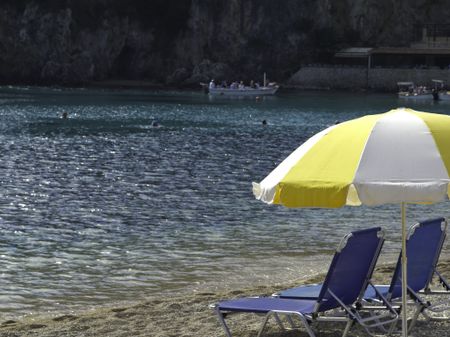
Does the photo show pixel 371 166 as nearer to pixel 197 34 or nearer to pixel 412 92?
pixel 412 92

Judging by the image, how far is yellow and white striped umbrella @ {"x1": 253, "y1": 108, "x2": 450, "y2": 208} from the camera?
23.8 feet

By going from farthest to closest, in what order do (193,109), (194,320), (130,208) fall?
(193,109) < (130,208) < (194,320)

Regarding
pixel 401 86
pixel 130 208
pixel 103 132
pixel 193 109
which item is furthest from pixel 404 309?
pixel 401 86

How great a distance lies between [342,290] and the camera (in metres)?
8.72

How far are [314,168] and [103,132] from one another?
39.8 metres

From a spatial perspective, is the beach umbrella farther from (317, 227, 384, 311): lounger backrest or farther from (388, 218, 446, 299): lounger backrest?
(388, 218, 446, 299): lounger backrest

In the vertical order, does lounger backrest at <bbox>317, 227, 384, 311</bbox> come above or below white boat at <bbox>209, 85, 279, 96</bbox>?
above

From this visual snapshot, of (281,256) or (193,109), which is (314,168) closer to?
(281,256)

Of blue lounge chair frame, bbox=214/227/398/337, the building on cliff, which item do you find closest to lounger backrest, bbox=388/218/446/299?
blue lounge chair frame, bbox=214/227/398/337

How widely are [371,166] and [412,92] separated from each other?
8505 cm

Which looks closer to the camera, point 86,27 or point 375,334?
point 375,334

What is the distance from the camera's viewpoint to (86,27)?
116000 millimetres

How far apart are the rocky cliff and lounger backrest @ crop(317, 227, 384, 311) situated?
102111 millimetres

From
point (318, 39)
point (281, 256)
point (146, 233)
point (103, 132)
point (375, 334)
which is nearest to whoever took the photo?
point (375, 334)
